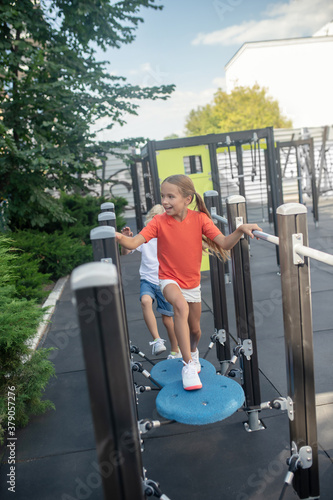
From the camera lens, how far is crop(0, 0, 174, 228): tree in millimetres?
6859

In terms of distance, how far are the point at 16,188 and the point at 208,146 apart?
11.2 ft

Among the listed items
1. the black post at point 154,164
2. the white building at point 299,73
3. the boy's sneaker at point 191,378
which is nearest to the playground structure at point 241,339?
the boy's sneaker at point 191,378

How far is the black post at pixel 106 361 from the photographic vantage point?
1.00 meters

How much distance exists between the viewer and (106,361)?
3.45 feet

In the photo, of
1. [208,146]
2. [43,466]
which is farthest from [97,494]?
[208,146]

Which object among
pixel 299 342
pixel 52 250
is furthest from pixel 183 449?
pixel 52 250

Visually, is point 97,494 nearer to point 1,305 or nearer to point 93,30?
point 1,305

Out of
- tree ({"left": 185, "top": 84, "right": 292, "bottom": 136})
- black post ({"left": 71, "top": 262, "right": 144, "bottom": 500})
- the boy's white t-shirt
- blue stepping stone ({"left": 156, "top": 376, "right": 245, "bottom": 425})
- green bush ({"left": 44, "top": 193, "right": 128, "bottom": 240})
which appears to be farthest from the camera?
tree ({"left": 185, "top": 84, "right": 292, "bottom": 136})

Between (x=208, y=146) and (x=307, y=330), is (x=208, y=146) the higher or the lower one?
the higher one

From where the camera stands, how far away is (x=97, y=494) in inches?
92.0

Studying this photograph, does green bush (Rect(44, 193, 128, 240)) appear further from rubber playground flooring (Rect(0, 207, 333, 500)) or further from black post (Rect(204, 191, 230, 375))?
black post (Rect(204, 191, 230, 375))

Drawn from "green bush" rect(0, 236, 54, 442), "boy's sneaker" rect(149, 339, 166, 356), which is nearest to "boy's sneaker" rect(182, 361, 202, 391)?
"green bush" rect(0, 236, 54, 442)

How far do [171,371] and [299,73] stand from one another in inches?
2118

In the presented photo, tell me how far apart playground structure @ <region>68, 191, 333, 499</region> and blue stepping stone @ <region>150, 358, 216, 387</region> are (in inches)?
7.7
